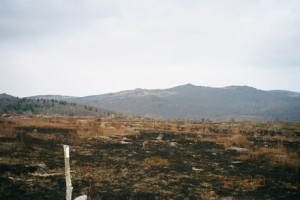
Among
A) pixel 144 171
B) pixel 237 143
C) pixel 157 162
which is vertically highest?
pixel 237 143

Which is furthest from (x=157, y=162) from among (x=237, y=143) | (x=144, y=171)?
(x=237, y=143)

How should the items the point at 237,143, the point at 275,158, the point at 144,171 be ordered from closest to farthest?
the point at 144,171
the point at 275,158
the point at 237,143

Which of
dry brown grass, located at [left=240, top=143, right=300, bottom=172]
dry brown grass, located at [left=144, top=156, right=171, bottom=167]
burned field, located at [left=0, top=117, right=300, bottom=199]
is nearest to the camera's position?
burned field, located at [left=0, top=117, right=300, bottom=199]

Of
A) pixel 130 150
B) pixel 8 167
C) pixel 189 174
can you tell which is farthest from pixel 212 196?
pixel 130 150

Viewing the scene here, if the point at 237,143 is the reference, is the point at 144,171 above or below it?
below

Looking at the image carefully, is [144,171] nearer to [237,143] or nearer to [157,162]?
[157,162]

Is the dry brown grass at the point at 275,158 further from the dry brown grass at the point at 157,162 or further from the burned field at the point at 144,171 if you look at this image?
the dry brown grass at the point at 157,162

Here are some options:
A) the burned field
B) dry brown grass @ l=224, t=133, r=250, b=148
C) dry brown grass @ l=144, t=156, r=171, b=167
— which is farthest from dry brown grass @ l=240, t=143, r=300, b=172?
dry brown grass @ l=144, t=156, r=171, b=167

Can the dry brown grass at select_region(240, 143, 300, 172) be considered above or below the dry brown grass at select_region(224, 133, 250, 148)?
below

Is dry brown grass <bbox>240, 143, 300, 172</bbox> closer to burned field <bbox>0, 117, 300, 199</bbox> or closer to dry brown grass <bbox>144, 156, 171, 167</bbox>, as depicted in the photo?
burned field <bbox>0, 117, 300, 199</bbox>

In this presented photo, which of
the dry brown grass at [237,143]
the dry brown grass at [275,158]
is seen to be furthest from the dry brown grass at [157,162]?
the dry brown grass at [237,143]

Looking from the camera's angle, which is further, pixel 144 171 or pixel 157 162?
pixel 157 162

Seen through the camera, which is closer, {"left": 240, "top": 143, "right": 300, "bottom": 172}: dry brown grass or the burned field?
the burned field

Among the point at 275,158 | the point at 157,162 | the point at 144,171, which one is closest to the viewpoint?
the point at 144,171
